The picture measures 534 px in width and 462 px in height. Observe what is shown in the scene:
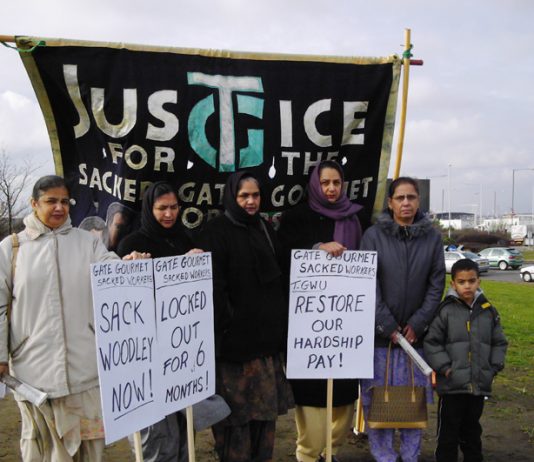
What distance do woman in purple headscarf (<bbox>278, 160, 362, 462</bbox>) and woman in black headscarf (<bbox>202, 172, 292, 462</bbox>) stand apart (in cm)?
36

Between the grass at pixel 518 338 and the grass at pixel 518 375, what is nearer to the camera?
the grass at pixel 518 375

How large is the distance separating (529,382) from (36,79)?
5891 mm

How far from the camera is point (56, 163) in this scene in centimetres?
420

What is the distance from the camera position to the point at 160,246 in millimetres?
3506

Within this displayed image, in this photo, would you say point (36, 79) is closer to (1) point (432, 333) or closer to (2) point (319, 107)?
(2) point (319, 107)

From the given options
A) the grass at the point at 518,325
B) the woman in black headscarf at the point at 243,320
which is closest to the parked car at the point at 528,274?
the grass at the point at 518,325

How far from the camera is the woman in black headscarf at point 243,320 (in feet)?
11.6

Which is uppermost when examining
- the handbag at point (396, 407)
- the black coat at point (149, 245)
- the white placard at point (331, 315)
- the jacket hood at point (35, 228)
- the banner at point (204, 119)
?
the banner at point (204, 119)

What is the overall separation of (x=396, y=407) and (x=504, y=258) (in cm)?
3433

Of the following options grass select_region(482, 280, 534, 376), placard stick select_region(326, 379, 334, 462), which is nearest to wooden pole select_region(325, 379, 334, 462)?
placard stick select_region(326, 379, 334, 462)

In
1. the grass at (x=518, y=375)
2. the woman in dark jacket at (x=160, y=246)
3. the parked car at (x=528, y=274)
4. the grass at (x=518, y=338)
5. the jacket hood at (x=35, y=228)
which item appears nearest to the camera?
the jacket hood at (x=35, y=228)

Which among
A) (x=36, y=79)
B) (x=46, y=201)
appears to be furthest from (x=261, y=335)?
(x=36, y=79)

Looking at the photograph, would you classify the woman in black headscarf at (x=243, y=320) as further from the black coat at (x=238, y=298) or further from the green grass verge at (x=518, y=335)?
the green grass verge at (x=518, y=335)

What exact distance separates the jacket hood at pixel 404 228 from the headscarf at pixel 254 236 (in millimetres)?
780
